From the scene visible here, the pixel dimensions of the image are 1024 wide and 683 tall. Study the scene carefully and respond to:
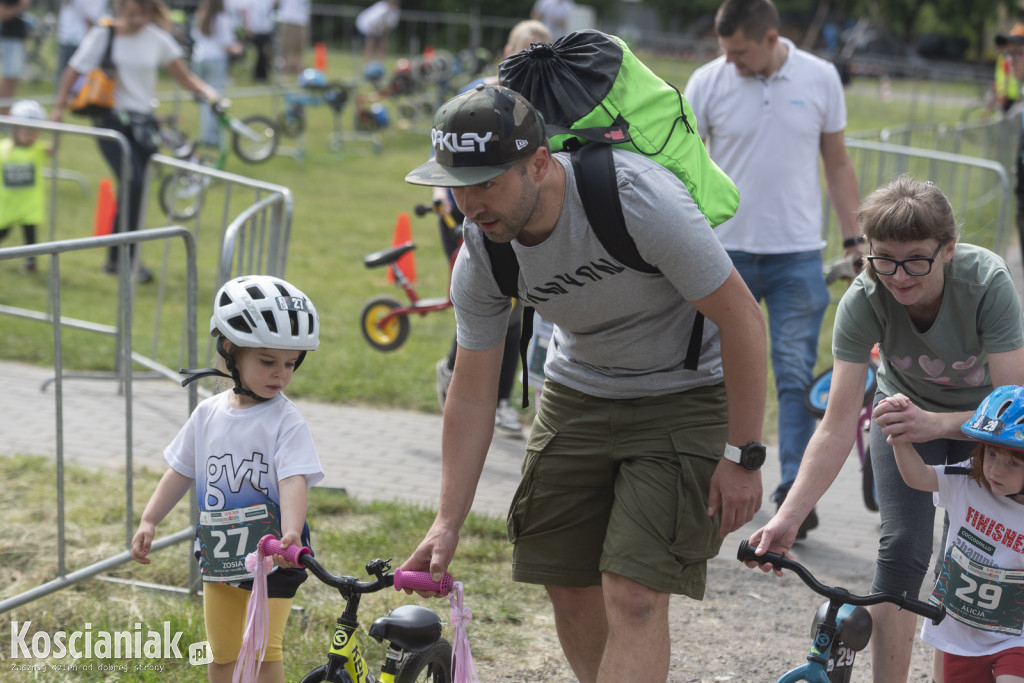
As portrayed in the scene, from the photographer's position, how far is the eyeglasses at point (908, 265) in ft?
10.5

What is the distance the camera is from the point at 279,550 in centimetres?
309

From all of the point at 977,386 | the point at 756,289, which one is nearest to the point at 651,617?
the point at 977,386

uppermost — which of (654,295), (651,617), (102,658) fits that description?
(654,295)

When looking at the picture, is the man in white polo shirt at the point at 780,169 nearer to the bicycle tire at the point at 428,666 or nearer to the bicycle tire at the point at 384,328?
the bicycle tire at the point at 428,666

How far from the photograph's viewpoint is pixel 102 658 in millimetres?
4207

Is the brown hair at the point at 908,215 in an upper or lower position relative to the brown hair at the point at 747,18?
lower

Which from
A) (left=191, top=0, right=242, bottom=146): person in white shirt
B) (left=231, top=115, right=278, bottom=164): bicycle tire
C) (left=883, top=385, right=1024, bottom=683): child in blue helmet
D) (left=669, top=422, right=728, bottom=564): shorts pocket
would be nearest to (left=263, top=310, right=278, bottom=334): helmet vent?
(left=669, top=422, right=728, bottom=564): shorts pocket

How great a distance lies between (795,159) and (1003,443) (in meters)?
3.02

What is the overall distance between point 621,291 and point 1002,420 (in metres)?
1.00

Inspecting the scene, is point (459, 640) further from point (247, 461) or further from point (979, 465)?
point (979, 465)

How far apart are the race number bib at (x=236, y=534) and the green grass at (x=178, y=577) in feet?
2.26

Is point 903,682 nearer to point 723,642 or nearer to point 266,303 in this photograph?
point 723,642

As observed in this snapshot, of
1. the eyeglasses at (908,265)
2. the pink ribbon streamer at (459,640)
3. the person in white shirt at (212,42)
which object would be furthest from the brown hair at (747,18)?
the person in white shirt at (212,42)

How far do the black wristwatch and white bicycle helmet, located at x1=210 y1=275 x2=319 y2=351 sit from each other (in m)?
1.27
